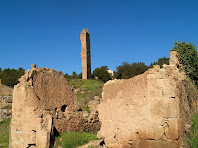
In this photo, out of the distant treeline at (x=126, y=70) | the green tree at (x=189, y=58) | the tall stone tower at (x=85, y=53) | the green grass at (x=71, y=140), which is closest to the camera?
the green grass at (x=71, y=140)

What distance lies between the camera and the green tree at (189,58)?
1018cm

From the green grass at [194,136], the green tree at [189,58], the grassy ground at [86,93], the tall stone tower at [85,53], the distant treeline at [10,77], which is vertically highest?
the tall stone tower at [85,53]

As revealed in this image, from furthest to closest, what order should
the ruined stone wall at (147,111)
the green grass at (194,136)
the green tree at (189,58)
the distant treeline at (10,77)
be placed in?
the distant treeline at (10,77), the green tree at (189,58), the green grass at (194,136), the ruined stone wall at (147,111)

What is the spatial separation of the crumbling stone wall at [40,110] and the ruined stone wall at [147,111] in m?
2.35

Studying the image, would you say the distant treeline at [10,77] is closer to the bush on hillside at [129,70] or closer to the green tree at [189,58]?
the bush on hillside at [129,70]

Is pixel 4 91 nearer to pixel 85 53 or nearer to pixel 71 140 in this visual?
pixel 71 140

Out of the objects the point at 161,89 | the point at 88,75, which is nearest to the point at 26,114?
the point at 161,89

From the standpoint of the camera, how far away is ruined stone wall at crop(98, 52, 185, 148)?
3.83 meters

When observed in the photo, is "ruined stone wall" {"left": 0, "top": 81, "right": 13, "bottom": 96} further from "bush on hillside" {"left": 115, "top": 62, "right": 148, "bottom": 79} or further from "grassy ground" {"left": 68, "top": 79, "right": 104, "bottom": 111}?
"bush on hillside" {"left": 115, "top": 62, "right": 148, "bottom": 79}

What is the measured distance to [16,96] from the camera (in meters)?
6.83

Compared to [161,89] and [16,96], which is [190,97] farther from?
[16,96]

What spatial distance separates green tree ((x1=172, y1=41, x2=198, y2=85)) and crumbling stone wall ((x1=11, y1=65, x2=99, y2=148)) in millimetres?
5589

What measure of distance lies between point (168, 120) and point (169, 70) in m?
0.90

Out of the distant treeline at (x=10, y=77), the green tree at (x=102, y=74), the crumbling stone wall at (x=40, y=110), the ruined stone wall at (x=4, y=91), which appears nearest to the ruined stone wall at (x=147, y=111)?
the crumbling stone wall at (x=40, y=110)
